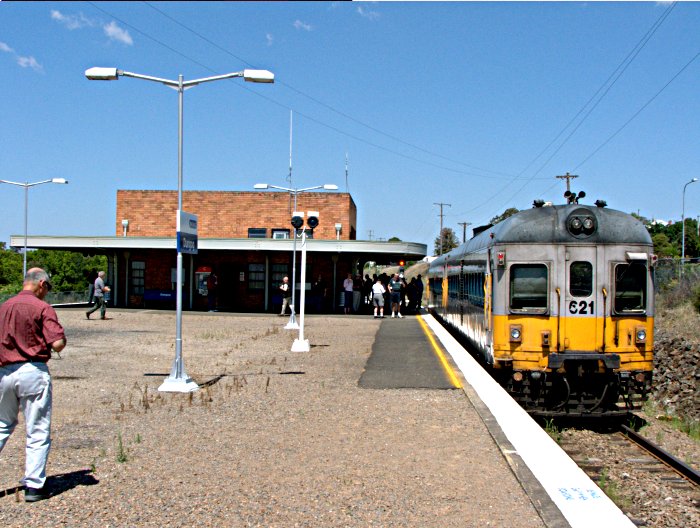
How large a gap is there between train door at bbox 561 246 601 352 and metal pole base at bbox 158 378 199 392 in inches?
225

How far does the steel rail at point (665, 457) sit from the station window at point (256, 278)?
24191 millimetres

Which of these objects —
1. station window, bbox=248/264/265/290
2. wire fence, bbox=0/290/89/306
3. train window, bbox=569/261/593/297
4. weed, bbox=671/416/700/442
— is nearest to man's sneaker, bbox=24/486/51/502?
train window, bbox=569/261/593/297

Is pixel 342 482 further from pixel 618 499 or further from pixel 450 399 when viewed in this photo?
pixel 450 399

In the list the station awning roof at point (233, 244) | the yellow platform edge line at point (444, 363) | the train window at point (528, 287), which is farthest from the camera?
the station awning roof at point (233, 244)

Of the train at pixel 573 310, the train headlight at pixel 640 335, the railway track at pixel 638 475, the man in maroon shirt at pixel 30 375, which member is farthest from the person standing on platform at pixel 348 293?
the man in maroon shirt at pixel 30 375

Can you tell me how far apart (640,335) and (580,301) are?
1003mm

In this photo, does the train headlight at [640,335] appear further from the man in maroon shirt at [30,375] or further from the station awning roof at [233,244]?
the station awning roof at [233,244]

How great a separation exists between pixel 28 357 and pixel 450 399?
6.05 metres

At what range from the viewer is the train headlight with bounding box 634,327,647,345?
10.4m

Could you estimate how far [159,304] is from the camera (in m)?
34.1

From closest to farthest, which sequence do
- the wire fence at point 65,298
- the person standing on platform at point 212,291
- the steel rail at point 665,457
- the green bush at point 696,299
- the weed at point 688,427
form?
1. the steel rail at point 665,457
2. the weed at point 688,427
3. the green bush at point 696,299
4. the person standing on platform at point 212,291
5. the wire fence at point 65,298

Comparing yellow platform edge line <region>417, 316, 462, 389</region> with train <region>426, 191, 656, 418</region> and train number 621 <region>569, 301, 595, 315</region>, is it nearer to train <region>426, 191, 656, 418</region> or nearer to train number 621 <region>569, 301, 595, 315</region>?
train <region>426, 191, 656, 418</region>

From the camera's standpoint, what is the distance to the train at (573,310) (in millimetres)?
10320

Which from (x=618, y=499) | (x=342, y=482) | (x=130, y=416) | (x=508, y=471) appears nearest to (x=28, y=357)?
(x=342, y=482)
